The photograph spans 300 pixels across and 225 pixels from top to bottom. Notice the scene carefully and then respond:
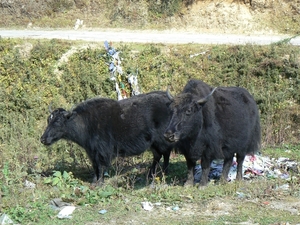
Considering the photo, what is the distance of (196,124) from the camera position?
8.62 m

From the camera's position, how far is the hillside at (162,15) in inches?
912

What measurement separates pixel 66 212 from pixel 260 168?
179 inches

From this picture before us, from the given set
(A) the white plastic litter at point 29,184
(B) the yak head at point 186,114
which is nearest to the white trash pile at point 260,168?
(B) the yak head at point 186,114

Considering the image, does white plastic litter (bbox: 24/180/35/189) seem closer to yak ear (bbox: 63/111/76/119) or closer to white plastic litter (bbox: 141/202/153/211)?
yak ear (bbox: 63/111/76/119)

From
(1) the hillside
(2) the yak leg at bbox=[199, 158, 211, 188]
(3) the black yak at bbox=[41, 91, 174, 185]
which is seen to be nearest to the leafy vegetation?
(2) the yak leg at bbox=[199, 158, 211, 188]

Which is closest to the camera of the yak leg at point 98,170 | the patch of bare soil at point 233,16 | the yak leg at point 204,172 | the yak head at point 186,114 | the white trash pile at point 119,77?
the yak head at point 186,114

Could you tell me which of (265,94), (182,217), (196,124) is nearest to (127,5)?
(265,94)

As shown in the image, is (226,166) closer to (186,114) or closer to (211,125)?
(211,125)

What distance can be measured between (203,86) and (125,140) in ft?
6.28

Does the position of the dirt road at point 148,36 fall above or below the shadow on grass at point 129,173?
above

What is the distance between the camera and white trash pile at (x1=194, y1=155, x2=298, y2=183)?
975 centimetres

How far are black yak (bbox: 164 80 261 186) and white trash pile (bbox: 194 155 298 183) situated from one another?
0.35 m

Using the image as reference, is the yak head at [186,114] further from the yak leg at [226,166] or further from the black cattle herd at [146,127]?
the yak leg at [226,166]

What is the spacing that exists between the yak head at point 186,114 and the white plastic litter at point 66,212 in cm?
200
